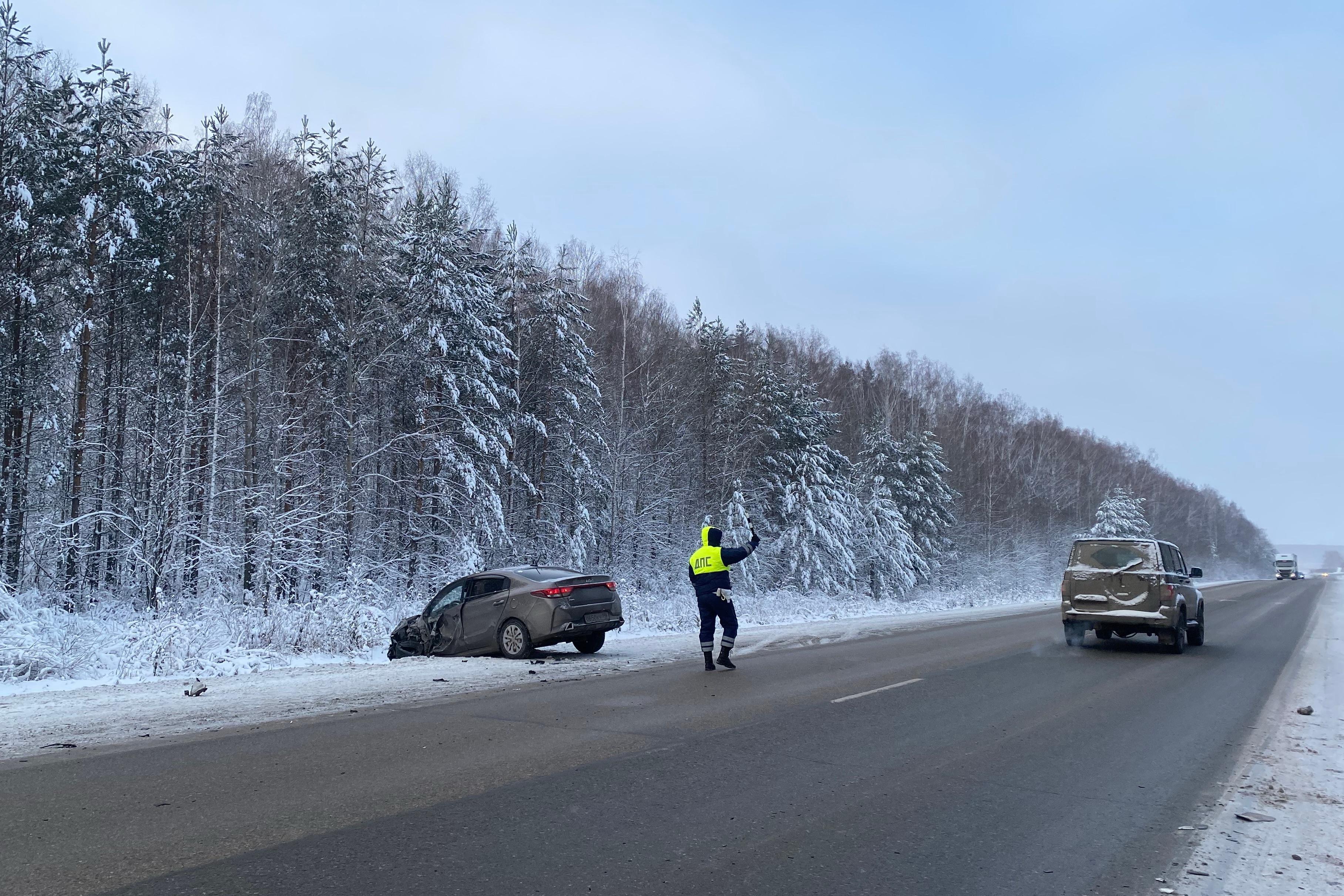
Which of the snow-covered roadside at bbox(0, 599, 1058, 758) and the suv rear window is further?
the suv rear window

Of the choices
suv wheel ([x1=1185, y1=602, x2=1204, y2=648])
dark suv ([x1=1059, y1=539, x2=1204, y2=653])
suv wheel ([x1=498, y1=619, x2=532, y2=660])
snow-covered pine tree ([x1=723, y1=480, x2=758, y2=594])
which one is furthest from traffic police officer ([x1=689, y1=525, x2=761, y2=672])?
snow-covered pine tree ([x1=723, y1=480, x2=758, y2=594])

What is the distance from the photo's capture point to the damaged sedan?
13.5 metres

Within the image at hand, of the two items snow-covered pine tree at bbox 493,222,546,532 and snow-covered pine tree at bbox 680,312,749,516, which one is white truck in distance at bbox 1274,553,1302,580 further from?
snow-covered pine tree at bbox 493,222,546,532

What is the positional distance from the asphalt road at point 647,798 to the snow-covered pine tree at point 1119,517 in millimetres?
73326

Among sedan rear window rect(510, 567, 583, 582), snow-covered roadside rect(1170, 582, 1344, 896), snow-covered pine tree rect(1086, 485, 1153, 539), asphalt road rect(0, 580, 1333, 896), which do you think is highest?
snow-covered pine tree rect(1086, 485, 1153, 539)

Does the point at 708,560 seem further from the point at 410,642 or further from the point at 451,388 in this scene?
the point at 451,388

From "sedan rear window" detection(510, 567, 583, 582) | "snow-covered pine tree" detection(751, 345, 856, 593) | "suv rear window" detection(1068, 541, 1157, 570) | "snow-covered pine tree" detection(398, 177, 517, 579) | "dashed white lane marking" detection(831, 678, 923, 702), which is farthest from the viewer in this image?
"snow-covered pine tree" detection(751, 345, 856, 593)

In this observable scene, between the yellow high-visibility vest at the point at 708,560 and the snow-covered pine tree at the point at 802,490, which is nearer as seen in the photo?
the yellow high-visibility vest at the point at 708,560

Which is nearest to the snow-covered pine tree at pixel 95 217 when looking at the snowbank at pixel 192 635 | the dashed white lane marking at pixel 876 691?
the snowbank at pixel 192 635

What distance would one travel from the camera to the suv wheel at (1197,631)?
686 inches

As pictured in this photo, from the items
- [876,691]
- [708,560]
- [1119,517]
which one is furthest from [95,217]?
[1119,517]

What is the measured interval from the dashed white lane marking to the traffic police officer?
7.04 ft

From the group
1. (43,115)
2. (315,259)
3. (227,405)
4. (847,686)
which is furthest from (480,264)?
(847,686)

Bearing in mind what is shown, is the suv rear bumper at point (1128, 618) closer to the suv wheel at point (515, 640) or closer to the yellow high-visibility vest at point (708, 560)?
the yellow high-visibility vest at point (708, 560)
